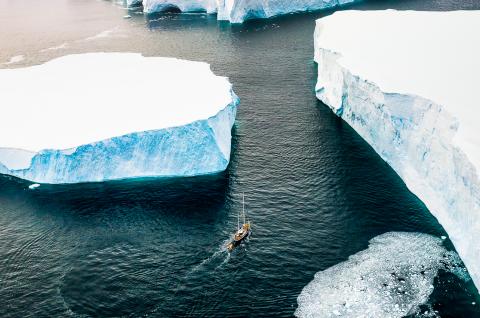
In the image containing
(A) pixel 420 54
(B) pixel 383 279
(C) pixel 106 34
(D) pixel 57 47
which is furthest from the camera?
(C) pixel 106 34

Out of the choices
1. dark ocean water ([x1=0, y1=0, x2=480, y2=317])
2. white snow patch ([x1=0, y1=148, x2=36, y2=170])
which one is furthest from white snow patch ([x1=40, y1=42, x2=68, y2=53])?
white snow patch ([x1=0, y1=148, x2=36, y2=170])

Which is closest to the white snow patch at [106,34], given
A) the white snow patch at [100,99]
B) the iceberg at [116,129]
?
the white snow patch at [100,99]

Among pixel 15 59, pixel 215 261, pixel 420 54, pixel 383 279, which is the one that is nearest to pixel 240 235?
pixel 215 261

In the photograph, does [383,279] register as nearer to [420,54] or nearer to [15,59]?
[420,54]

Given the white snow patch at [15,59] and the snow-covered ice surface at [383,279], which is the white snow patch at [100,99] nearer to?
the snow-covered ice surface at [383,279]

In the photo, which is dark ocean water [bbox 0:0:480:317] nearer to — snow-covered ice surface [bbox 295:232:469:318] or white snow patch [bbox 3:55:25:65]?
snow-covered ice surface [bbox 295:232:469:318]

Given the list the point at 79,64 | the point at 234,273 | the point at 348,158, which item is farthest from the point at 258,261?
the point at 79,64
